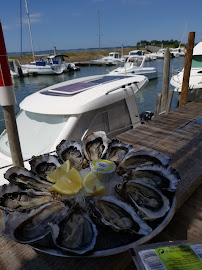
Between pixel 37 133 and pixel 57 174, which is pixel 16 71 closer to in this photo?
pixel 37 133

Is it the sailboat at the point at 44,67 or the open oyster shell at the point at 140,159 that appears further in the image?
the sailboat at the point at 44,67

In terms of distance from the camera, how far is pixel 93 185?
1.33m

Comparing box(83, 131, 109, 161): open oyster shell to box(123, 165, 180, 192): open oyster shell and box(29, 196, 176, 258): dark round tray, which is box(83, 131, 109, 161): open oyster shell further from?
box(29, 196, 176, 258): dark round tray

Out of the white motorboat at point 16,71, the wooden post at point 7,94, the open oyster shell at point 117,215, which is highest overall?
the wooden post at point 7,94

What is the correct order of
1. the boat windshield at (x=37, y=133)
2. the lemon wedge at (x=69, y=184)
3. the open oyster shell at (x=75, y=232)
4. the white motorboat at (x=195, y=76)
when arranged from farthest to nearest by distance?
the white motorboat at (x=195, y=76) → the boat windshield at (x=37, y=133) → the lemon wedge at (x=69, y=184) → the open oyster shell at (x=75, y=232)

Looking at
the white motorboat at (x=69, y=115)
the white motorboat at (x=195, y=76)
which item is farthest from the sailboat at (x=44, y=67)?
the white motorboat at (x=69, y=115)

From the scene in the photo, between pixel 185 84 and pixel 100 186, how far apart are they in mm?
6746

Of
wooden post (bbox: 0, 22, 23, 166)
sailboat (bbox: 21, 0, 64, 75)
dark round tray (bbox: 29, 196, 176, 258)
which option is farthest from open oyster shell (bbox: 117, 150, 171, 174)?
sailboat (bbox: 21, 0, 64, 75)

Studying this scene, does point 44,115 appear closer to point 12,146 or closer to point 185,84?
point 12,146

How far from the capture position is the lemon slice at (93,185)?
1.29 meters

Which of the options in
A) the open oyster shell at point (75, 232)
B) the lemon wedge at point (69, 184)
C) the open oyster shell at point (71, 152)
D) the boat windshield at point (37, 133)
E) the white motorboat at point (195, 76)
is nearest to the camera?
the open oyster shell at point (75, 232)

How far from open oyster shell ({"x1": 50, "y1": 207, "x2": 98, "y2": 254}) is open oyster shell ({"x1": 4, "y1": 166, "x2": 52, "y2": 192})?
0.36m

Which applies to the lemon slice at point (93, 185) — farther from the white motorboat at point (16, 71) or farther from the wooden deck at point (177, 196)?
the white motorboat at point (16, 71)

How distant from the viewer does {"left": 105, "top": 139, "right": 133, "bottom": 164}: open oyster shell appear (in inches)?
Answer: 71.9
